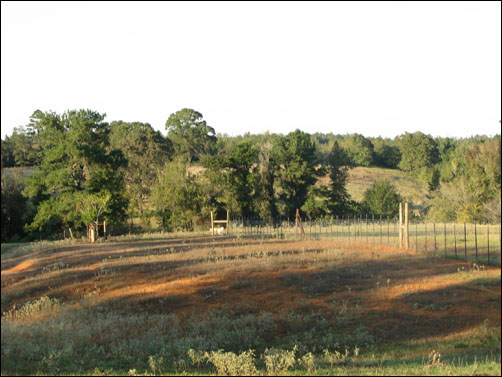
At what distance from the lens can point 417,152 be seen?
159 ft

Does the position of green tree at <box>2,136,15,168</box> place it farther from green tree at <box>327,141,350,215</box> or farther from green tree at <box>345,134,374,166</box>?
green tree at <box>345,134,374,166</box>

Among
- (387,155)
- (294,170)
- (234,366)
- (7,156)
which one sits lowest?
(234,366)

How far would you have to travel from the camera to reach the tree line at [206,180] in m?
38.0

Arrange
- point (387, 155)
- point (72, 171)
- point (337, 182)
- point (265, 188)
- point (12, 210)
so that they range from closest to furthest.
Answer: point (72, 171) → point (12, 210) → point (265, 188) → point (337, 182) → point (387, 155)

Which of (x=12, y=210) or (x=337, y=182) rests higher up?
(x=337, y=182)

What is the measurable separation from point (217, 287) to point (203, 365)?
743cm

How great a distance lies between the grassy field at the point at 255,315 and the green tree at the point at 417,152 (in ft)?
88.8

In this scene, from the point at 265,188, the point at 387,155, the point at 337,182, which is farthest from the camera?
the point at 387,155

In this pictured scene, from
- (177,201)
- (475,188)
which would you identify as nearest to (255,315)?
(177,201)

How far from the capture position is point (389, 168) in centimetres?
5528

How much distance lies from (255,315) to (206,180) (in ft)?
112

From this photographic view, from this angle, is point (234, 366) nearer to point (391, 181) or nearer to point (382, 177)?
point (391, 181)

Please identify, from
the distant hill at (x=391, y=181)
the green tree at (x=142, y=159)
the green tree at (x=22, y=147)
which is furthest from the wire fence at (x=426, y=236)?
the green tree at (x=22, y=147)

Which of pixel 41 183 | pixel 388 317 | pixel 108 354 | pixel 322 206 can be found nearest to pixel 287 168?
pixel 322 206
